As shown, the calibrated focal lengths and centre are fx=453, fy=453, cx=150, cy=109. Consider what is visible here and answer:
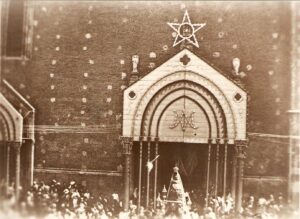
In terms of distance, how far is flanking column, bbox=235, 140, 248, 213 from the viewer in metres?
4.30

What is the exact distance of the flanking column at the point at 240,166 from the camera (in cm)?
430

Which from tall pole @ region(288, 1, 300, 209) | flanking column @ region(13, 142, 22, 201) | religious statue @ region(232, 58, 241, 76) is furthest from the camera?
flanking column @ region(13, 142, 22, 201)

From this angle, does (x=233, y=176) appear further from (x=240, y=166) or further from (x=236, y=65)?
(x=236, y=65)

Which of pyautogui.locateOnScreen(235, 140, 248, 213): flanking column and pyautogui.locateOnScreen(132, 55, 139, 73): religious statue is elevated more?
pyautogui.locateOnScreen(132, 55, 139, 73): religious statue

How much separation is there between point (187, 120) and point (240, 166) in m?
0.67

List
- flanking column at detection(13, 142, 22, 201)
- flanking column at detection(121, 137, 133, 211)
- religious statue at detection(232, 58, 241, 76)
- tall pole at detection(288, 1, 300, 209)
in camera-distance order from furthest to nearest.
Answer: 1. flanking column at detection(13, 142, 22, 201)
2. flanking column at detection(121, 137, 133, 211)
3. religious statue at detection(232, 58, 241, 76)
4. tall pole at detection(288, 1, 300, 209)

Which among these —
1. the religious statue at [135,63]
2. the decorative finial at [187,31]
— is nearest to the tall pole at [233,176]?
the decorative finial at [187,31]

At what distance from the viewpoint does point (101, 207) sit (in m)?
4.44

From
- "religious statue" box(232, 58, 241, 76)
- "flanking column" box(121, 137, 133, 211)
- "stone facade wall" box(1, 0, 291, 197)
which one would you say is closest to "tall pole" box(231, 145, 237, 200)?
"stone facade wall" box(1, 0, 291, 197)

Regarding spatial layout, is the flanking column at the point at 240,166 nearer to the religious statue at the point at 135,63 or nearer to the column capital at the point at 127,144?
the column capital at the point at 127,144

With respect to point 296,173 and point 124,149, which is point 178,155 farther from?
point 296,173

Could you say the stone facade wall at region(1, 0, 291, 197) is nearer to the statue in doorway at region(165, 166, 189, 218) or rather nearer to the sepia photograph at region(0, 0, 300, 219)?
the sepia photograph at region(0, 0, 300, 219)

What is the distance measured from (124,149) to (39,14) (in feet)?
5.30

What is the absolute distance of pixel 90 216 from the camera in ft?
14.6
